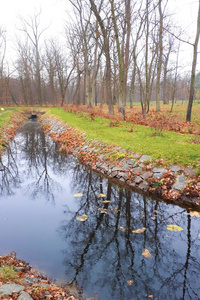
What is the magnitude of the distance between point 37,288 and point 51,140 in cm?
1186

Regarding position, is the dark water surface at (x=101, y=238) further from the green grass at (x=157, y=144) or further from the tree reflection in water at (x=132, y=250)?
the green grass at (x=157, y=144)

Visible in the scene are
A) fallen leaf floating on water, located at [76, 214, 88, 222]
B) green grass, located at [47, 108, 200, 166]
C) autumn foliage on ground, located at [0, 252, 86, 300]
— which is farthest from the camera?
green grass, located at [47, 108, 200, 166]

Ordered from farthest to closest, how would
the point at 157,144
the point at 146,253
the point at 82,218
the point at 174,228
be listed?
the point at 157,144, the point at 82,218, the point at 174,228, the point at 146,253

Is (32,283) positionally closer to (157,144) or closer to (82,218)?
(82,218)

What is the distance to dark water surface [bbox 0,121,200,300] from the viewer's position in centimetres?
336

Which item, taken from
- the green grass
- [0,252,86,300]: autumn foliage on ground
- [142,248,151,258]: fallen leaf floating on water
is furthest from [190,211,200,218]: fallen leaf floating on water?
[0,252,86,300]: autumn foliage on ground

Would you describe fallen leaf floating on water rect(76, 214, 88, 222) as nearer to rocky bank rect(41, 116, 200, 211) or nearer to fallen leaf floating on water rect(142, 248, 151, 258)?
fallen leaf floating on water rect(142, 248, 151, 258)

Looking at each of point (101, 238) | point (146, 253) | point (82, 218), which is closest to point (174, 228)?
point (146, 253)

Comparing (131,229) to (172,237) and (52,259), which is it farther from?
(52,259)

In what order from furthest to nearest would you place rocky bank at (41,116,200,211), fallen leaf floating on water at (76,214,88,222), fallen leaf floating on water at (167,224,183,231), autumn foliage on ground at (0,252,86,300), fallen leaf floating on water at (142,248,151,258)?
rocky bank at (41,116,200,211) < fallen leaf floating on water at (76,214,88,222) < fallen leaf floating on water at (167,224,183,231) < fallen leaf floating on water at (142,248,151,258) < autumn foliage on ground at (0,252,86,300)

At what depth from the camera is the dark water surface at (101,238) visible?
11.0 feet

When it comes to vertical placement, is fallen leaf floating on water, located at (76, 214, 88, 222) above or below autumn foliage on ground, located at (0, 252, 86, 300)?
below

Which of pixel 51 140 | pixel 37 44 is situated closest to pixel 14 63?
pixel 37 44

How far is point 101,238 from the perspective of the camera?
14.3 ft
